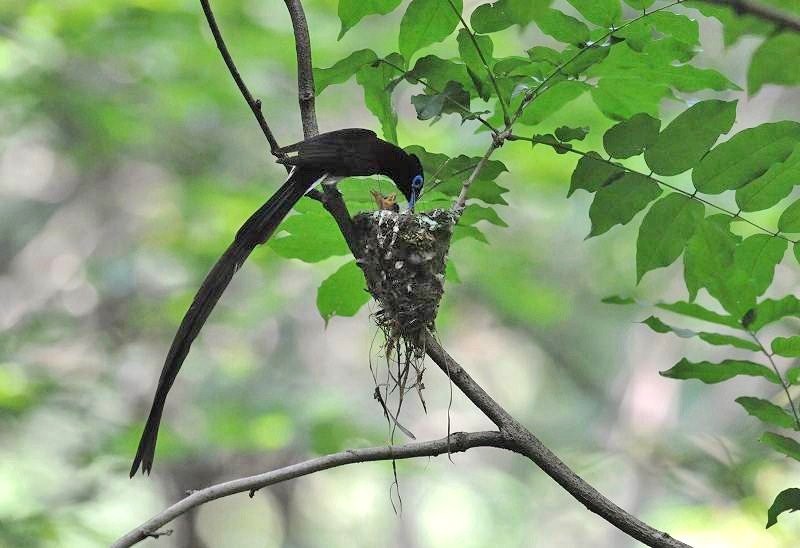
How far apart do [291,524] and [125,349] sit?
2.70 meters

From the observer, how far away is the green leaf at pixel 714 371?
77.7 inches

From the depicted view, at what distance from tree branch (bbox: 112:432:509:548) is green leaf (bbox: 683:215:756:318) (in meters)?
0.67

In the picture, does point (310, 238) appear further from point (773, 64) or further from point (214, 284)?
point (773, 64)

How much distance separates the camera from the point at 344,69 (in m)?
2.38

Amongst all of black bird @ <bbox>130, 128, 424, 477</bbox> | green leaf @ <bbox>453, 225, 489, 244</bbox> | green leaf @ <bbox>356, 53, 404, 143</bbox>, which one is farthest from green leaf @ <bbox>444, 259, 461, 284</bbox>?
green leaf @ <bbox>356, 53, 404, 143</bbox>

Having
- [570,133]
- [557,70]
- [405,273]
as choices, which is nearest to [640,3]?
[557,70]

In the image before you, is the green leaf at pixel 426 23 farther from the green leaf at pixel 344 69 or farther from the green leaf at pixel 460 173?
the green leaf at pixel 460 173

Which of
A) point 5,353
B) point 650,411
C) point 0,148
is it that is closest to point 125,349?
point 5,353

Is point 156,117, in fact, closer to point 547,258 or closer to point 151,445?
point 547,258

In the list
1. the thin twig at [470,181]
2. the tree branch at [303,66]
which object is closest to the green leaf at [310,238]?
the tree branch at [303,66]

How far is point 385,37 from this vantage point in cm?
632

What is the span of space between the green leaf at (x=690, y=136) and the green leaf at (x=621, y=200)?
0.17 feet

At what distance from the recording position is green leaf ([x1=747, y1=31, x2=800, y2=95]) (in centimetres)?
140

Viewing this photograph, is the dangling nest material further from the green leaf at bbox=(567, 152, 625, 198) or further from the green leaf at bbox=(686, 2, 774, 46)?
the green leaf at bbox=(686, 2, 774, 46)
